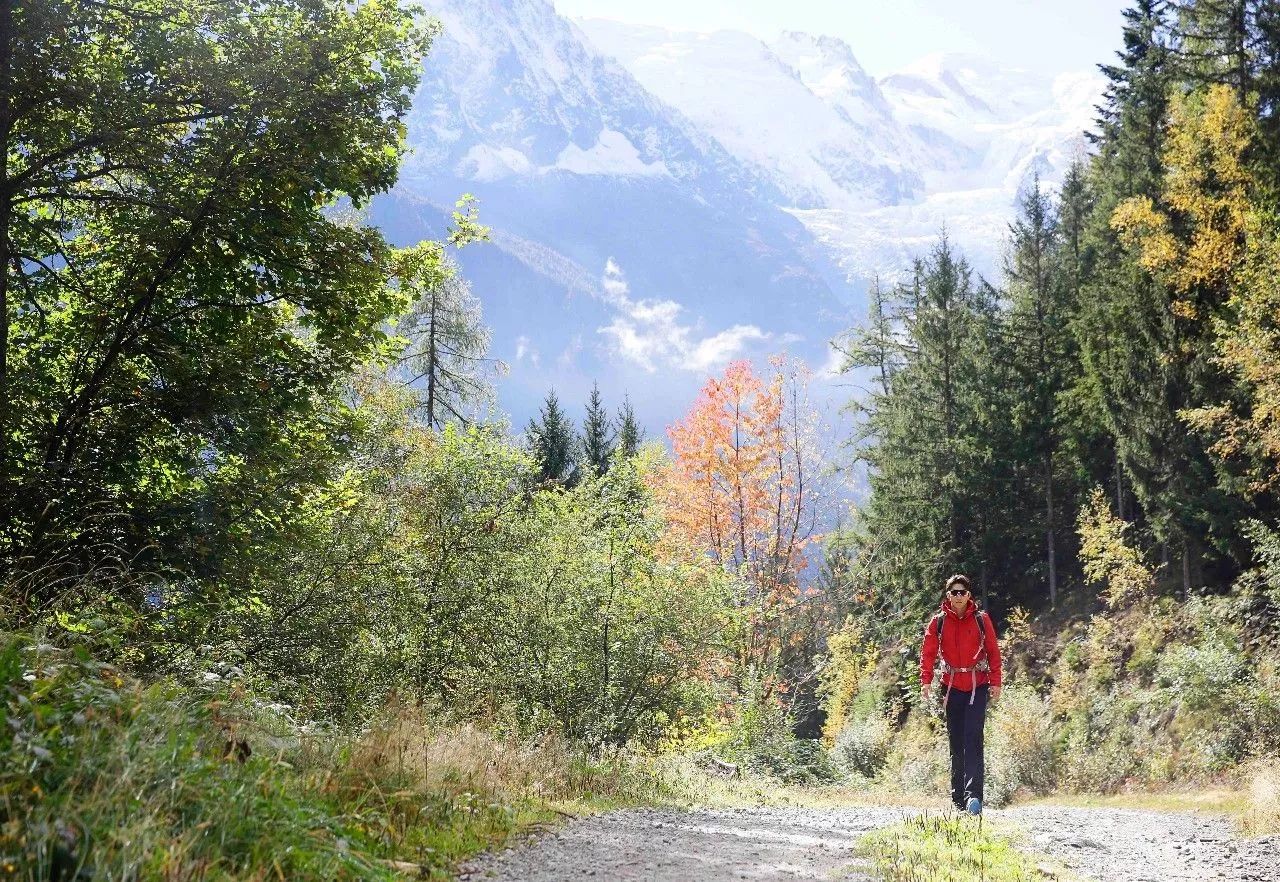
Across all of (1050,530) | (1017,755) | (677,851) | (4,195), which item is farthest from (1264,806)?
(1050,530)

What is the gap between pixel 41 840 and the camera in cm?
293

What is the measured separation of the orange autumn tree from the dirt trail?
21.3 meters

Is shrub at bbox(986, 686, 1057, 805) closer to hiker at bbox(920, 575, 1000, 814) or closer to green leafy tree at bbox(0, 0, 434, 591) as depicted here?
hiker at bbox(920, 575, 1000, 814)

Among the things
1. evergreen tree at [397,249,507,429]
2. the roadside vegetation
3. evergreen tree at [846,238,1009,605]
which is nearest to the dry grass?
the roadside vegetation

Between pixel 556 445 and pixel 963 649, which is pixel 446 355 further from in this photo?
pixel 963 649

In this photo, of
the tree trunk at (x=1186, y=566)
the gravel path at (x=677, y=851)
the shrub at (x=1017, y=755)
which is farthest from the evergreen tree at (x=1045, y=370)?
the gravel path at (x=677, y=851)

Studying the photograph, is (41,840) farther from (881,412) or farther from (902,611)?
(881,412)

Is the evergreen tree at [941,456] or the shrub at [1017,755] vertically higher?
the evergreen tree at [941,456]

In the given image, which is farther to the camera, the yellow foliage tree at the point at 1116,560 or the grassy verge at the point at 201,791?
the yellow foliage tree at the point at 1116,560

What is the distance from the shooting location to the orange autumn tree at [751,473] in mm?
31656

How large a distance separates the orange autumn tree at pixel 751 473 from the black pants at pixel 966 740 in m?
21.4

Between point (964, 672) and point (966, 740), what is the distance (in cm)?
61

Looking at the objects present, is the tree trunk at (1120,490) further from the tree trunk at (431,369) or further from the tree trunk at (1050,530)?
the tree trunk at (431,369)

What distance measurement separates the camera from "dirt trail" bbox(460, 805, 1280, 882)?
5.30 m
